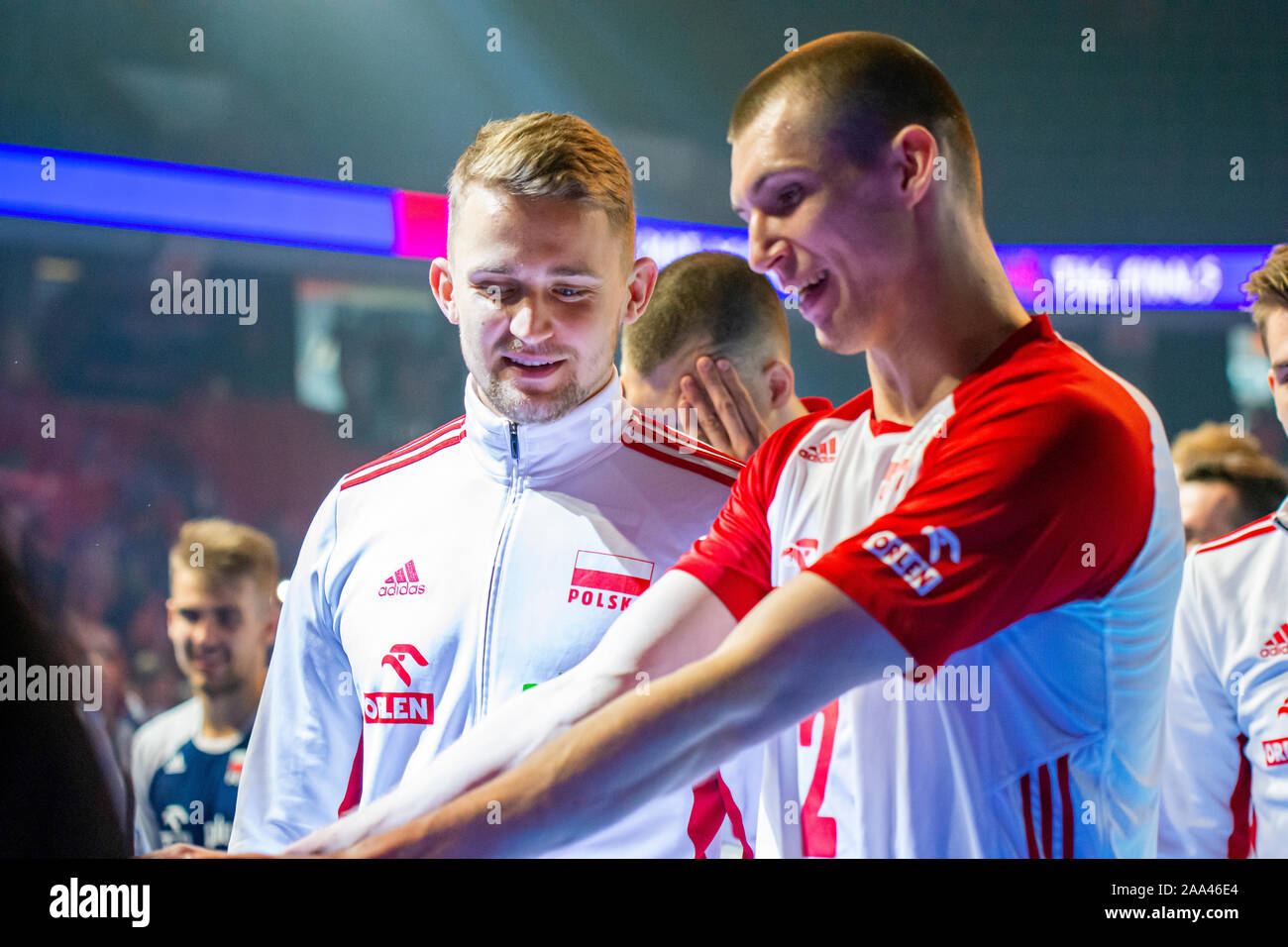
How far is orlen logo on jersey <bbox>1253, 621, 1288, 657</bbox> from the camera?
176 cm

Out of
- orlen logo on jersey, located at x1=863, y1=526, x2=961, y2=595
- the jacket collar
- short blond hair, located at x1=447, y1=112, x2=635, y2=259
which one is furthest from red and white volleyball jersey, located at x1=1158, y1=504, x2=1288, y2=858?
short blond hair, located at x1=447, y1=112, x2=635, y2=259

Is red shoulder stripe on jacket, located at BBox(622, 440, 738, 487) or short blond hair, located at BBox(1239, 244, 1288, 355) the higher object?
short blond hair, located at BBox(1239, 244, 1288, 355)

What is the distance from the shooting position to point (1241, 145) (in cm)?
167

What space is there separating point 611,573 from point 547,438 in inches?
9.0

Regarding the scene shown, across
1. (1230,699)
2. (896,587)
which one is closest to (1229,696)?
(1230,699)

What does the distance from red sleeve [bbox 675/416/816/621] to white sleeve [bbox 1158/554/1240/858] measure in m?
0.88

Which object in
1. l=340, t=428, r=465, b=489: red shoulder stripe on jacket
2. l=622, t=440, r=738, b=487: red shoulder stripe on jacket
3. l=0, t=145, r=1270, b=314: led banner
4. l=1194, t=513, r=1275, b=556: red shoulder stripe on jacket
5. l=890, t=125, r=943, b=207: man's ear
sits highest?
l=0, t=145, r=1270, b=314: led banner

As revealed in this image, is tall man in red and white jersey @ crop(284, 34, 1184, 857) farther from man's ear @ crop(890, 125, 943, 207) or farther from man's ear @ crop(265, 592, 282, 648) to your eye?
man's ear @ crop(265, 592, 282, 648)

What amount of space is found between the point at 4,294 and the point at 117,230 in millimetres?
823

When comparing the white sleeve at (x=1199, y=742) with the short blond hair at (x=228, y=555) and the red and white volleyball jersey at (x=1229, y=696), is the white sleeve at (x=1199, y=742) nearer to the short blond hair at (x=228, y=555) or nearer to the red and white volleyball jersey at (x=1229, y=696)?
the red and white volleyball jersey at (x=1229, y=696)

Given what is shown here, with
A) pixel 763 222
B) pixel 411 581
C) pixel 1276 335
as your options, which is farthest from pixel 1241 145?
pixel 411 581

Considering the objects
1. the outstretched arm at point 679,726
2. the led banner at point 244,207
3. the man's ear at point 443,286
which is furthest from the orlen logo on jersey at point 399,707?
the led banner at point 244,207

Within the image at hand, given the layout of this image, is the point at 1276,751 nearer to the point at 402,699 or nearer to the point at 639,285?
the point at 639,285

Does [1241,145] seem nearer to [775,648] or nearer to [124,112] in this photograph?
[775,648]
